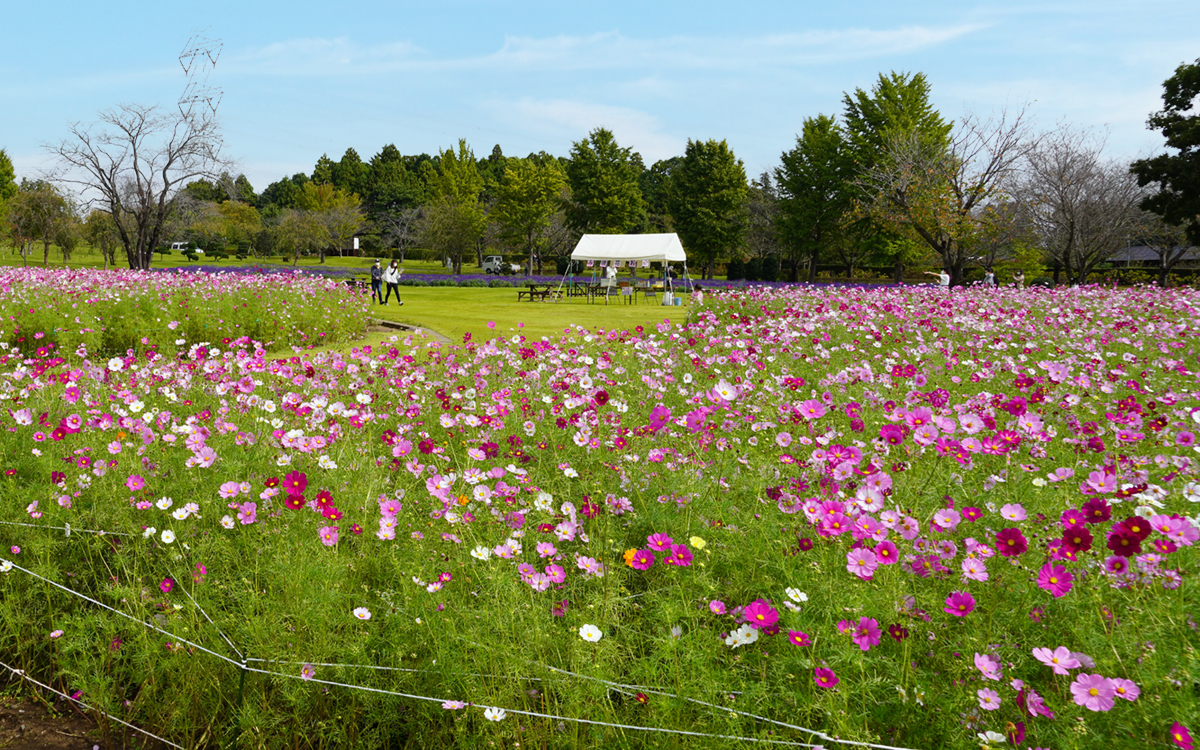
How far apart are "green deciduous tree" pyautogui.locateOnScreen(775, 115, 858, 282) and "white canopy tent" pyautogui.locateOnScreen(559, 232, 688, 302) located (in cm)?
1821

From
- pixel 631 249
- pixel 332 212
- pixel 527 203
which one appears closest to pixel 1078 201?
pixel 631 249

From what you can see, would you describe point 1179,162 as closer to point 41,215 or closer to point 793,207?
point 793,207

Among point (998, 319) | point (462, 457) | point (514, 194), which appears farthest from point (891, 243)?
point (462, 457)

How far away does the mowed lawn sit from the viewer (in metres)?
14.4

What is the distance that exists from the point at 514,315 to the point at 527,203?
99.9 feet

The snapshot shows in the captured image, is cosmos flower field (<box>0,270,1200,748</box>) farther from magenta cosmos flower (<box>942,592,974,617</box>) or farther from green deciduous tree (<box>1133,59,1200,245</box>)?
green deciduous tree (<box>1133,59,1200,245</box>)

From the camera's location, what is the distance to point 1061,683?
205cm

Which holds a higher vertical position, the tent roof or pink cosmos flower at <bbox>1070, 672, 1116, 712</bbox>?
the tent roof

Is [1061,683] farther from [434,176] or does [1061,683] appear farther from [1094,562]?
[434,176]

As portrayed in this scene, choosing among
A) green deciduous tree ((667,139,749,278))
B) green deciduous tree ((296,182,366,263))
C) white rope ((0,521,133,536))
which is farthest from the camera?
green deciduous tree ((296,182,366,263))

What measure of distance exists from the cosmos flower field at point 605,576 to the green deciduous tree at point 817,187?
37288mm

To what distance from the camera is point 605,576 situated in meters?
2.70

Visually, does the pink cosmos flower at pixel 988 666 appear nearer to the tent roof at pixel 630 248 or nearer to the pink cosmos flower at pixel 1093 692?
the pink cosmos flower at pixel 1093 692

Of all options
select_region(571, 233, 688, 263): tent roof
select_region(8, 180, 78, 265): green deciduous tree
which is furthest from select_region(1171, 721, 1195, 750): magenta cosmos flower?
select_region(8, 180, 78, 265): green deciduous tree
